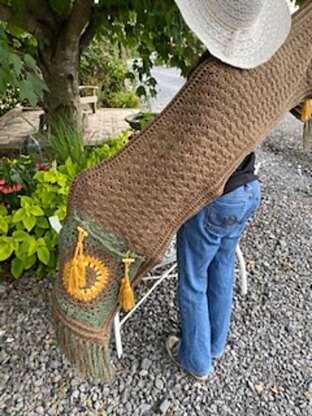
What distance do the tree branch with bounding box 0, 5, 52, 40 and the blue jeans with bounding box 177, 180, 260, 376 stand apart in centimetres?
202

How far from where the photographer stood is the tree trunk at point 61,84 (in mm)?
3285

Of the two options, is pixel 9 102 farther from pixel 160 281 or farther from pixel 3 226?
pixel 160 281

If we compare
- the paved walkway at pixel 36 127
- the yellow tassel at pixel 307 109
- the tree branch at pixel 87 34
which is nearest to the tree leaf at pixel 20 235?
the yellow tassel at pixel 307 109

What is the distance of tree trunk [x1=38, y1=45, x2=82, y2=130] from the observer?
329 centimetres

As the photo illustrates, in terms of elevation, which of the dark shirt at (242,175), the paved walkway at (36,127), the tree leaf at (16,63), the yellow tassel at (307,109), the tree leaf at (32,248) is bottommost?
the paved walkway at (36,127)

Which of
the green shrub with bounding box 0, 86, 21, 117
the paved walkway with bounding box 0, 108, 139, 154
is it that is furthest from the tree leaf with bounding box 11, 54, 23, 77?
the green shrub with bounding box 0, 86, 21, 117

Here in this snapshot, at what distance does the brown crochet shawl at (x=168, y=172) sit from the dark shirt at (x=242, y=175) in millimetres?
95

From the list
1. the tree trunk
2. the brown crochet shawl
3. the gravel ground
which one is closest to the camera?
the brown crochet shawl

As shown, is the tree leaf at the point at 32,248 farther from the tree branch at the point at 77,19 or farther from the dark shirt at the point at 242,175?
the tree branch at the point at 77,19

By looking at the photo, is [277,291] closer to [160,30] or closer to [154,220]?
[154,220]

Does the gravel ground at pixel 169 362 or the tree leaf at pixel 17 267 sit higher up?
the tree leaf at pixel 17 267

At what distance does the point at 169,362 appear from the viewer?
1.91 m

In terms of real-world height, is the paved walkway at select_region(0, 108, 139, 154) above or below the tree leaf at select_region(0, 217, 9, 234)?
below

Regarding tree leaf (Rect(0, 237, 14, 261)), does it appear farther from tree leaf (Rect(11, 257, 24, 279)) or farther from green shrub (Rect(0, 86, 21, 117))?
green shrub (Rect(0, 86, 21, 117))
